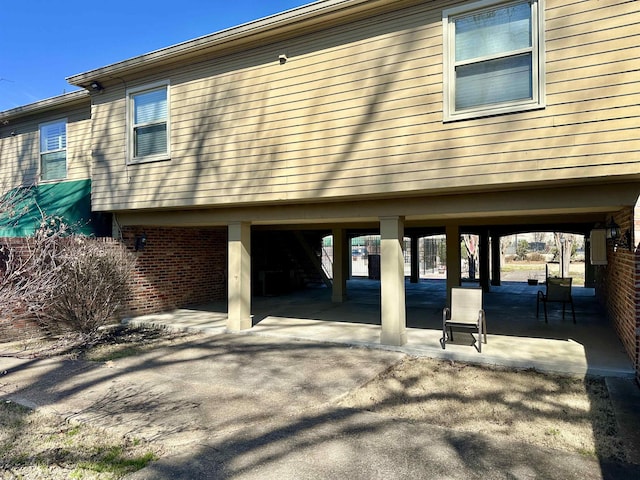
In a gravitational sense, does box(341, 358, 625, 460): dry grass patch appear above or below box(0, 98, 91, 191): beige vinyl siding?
below

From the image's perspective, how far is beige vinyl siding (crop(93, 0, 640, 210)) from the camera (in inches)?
192

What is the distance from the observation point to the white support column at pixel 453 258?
32.1ft

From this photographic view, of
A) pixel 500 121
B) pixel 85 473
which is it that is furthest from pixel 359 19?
pixel 85 473

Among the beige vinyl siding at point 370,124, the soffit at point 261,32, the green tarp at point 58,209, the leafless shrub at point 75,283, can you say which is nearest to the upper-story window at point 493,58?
the beige vinyl siding at point 370,124

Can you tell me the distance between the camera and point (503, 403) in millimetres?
4520

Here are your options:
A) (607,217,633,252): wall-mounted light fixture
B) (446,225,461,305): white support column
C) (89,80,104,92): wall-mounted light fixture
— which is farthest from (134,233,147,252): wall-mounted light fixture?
(607,217,633,252): wall-mounted light fixture

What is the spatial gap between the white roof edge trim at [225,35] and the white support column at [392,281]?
3222 mm

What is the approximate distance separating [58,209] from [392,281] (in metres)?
7.16

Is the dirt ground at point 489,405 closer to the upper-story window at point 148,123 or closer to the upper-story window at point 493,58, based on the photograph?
the upper-story window at point 493,58

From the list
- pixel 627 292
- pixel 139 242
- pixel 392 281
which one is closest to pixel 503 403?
A: pixel 392 281

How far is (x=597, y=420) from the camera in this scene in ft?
13.2

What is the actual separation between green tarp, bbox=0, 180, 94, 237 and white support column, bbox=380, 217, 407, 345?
593 cm

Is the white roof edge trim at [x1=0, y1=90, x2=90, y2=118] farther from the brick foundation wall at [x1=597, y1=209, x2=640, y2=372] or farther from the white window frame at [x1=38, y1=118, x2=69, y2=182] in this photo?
the brick foundation wall at [x1=597, y1=209, x2=640, y2=372]

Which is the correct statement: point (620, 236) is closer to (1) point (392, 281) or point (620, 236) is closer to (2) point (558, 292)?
(2) point (558, 292)
